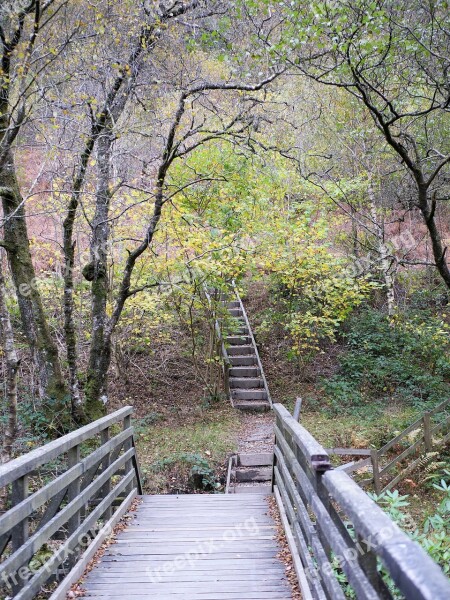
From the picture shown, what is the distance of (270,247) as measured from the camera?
10648mm

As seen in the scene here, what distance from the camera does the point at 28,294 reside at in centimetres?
870

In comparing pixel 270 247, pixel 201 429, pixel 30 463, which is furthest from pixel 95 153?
pixel 30 463

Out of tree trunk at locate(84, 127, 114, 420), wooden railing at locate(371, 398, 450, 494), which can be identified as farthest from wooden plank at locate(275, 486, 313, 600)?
tree trunk at locate(84, 127, 114, 420)

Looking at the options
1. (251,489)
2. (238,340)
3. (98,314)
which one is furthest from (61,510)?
(238,340)

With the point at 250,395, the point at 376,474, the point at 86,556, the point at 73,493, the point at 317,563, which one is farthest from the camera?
the point at 250,395

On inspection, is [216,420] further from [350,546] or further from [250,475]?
[350,546]

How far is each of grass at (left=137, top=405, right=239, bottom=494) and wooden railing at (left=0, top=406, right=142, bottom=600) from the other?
2552mm

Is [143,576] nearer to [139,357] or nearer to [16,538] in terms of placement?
→ [16,538]

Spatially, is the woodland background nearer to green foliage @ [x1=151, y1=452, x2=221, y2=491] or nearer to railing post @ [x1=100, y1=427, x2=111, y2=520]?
green foliage @ [x1=151, y1=452, x2=221, y2=491]

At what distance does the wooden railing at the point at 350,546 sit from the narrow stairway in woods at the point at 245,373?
865 cm

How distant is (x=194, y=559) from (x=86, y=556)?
33.5 inches

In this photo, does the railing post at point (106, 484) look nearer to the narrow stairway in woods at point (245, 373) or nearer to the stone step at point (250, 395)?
the narrow stairway in woods at point (245, 373)

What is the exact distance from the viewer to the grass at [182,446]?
8.48 meters

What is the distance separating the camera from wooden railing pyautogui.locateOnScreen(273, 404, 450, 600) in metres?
1.34
